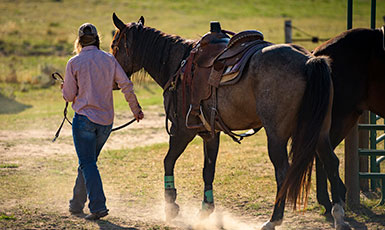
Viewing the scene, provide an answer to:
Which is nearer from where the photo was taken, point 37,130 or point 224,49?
point 224,49

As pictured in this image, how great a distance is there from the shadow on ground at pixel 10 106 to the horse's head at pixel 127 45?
820 centimetres

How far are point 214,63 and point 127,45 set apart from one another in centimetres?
148

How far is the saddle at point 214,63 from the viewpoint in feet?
16.7

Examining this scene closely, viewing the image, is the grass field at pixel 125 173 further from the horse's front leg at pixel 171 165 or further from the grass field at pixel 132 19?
the grass field at pixel 132 19

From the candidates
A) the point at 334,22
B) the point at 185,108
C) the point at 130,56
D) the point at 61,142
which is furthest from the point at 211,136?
the point at 334,22

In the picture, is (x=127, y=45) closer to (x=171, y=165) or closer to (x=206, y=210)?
(x=171, y=165)

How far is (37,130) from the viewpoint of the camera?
1128 cm

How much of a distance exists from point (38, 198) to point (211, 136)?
7.98 ft

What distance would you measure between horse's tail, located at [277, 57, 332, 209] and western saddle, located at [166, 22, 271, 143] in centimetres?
68

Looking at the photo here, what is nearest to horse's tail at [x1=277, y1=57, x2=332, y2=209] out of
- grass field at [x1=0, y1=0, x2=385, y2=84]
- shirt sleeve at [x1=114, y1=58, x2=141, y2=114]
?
shirt sleeve at [x1=114, y1=58, x2=141, y2=114]

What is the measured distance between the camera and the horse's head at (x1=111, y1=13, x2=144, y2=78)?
6.25 metres

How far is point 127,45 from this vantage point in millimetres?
6273

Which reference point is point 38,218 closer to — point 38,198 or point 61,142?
point 38,198

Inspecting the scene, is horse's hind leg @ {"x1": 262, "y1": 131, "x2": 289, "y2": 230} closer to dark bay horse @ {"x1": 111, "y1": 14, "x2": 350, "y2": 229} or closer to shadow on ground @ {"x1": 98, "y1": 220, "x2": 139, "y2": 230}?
dark bay horse @ {"x1": 111, "y1": 14, "x2": 350, "y2": 229}
